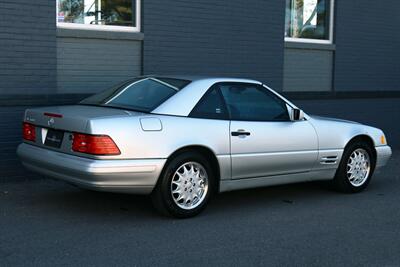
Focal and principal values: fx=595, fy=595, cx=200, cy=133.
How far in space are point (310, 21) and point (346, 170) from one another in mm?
5036

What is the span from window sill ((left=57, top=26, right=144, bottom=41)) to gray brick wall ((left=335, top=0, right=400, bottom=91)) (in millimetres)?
4798

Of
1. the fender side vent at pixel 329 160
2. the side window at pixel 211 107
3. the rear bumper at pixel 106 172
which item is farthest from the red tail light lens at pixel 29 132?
the fender side vent at pixel 329 160

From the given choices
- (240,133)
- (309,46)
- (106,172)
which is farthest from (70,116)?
(309,46)

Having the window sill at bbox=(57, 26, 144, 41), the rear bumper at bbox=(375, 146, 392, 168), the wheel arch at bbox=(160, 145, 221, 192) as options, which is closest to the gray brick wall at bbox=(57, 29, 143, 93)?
the window sill at bbox=(57, 26, 144, 41)

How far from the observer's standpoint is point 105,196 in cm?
705

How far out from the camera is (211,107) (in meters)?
6.38

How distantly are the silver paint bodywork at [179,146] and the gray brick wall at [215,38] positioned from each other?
2562 mm

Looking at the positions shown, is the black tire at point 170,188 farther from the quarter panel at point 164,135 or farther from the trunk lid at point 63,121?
the trunk lid at point 63,121

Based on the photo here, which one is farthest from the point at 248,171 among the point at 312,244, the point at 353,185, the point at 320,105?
the point at 320,105

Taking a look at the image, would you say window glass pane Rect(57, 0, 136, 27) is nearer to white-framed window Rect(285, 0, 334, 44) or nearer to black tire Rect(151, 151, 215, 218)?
black tire Rect(151, 151, 215, 218)

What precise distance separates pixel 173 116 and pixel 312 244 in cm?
185

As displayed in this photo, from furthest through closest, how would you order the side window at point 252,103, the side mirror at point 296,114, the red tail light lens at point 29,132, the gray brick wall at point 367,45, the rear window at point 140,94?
1. the gray brick wall at point 367,45
2. the side mirror at point 296,114
3. the side window at point 252,103
4. the red tail light lens at point 29,132
5. the rear window at point 140,94

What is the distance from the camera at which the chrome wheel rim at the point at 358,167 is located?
7647 millimetres

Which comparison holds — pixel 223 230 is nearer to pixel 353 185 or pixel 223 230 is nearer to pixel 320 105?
pixel 353 185
